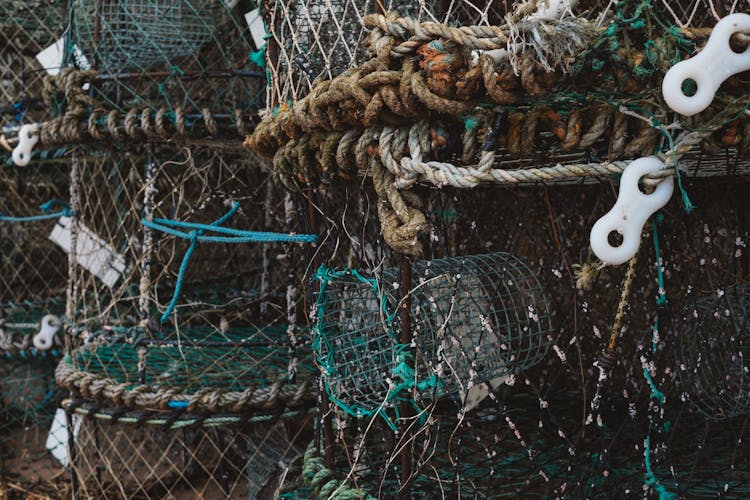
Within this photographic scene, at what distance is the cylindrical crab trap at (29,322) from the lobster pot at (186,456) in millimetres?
452

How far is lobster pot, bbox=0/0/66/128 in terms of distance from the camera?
337 cm

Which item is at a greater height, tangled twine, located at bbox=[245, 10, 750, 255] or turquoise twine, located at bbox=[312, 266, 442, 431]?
tangled twine, located at bbox=[245, 10, 750, 255]

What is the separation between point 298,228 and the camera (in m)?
→ 2.69

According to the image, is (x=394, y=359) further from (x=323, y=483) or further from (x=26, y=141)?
(x=26, y=141)

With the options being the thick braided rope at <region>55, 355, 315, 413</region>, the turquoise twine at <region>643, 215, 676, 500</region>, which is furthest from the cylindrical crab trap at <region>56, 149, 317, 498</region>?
the turquoise twine at <region>643, 215, 676, 500</region>

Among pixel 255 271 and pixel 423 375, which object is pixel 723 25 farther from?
pixel 255 271

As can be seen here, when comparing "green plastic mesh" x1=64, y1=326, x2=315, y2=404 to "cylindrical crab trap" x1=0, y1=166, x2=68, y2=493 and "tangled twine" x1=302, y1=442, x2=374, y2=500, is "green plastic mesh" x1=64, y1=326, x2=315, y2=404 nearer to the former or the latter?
"tangled twine" x1=302, y1=442, x2=374, y2=500

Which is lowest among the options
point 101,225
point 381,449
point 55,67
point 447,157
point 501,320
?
point 381,449

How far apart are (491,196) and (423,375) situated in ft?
3.29

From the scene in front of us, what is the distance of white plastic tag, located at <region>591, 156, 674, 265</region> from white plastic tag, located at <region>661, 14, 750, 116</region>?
134 millimetres

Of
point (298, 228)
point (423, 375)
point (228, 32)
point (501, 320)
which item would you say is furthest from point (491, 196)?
point (228, 32)

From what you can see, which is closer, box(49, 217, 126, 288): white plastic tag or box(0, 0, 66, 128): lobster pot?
box(49, 217, 126, 288): white plastic tag

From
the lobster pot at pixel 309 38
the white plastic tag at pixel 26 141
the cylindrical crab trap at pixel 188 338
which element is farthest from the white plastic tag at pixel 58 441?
the lobster pot at pixel 309 38

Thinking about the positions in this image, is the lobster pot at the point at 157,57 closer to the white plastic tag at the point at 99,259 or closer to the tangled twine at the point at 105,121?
the tangled twine at the point at 105,121
